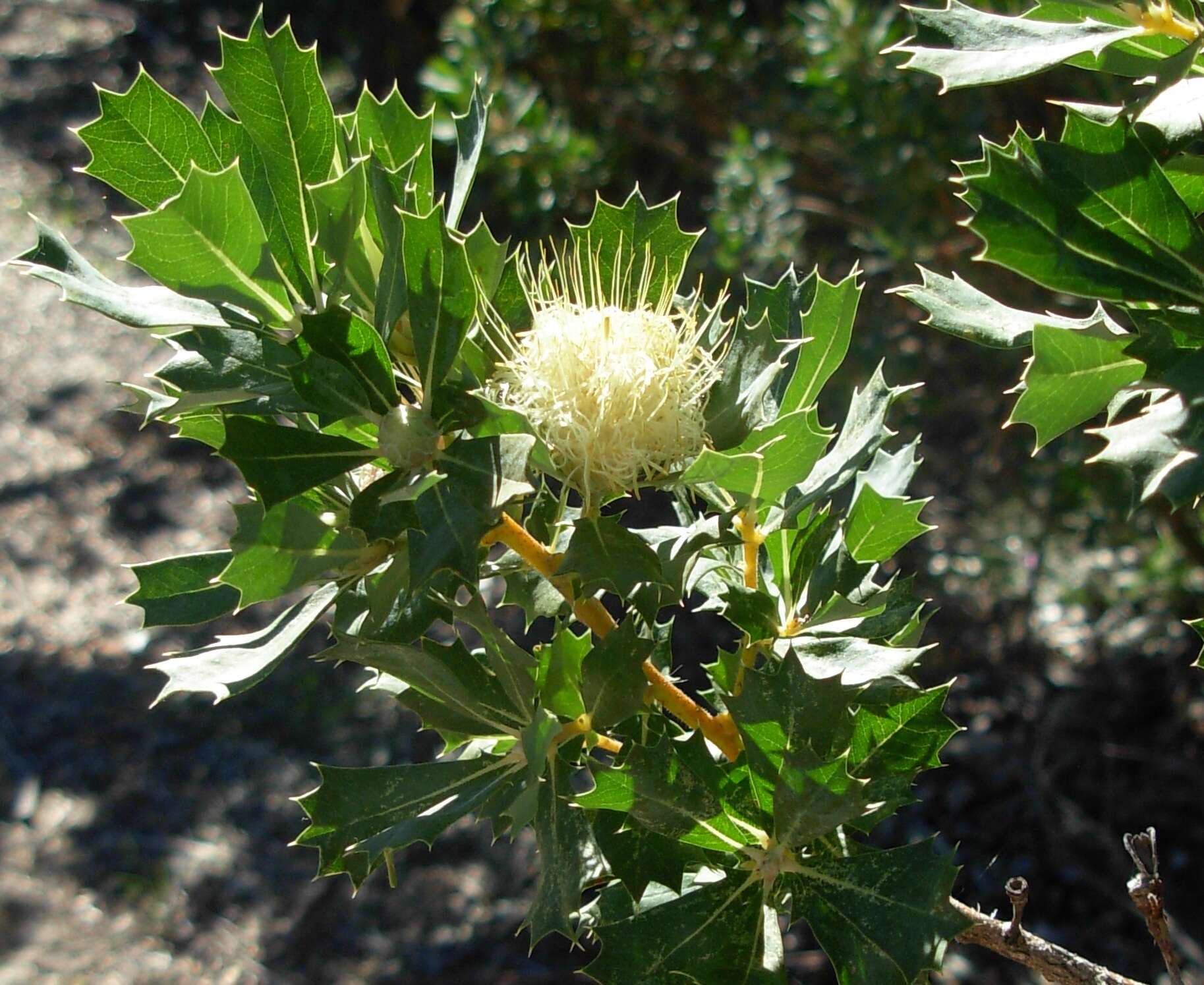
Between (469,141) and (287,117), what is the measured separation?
0.58 ft

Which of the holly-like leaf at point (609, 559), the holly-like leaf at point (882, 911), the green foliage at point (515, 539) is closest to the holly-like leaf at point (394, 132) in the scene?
the green foliage at point (515, 539)

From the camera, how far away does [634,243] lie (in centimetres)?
111

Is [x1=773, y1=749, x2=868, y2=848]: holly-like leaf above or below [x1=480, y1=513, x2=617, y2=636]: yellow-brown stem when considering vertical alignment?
below

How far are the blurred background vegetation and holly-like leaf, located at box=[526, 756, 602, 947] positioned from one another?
1990 mm

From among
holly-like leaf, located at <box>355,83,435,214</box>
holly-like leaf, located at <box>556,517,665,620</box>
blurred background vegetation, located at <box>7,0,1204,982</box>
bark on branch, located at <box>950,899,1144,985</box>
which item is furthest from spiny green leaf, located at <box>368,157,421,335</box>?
blurred background vegetation, located at <box>7,0,1204,982</box>

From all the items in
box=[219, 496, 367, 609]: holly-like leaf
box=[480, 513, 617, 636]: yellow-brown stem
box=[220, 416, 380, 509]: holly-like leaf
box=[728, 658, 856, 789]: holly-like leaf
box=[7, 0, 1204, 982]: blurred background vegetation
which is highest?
box=[220, 416, 380, 509]: holly-like leaf

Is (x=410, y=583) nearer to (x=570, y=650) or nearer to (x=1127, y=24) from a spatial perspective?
(x=570, y=650)

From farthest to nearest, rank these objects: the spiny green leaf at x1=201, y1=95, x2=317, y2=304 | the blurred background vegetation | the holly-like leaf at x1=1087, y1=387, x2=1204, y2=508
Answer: the blurred background vegetation < the spiny green leaf at x1=201, y1=95, x2=317, y2=304 < the holly-like leaf at x1=1087, y1=387, x2=1204, y2=508

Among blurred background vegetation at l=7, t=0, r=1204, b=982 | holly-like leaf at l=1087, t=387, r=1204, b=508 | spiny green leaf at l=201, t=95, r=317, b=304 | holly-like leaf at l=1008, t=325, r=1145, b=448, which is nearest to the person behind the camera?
holly-like leaf at l=1087, t=387, r=1204, b=508

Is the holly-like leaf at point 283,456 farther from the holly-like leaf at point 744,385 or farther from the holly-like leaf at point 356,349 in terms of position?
the holly-like leaf at point 744,385

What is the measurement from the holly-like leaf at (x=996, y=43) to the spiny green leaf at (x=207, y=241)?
1.65 feet

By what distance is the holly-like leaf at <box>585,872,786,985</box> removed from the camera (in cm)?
97

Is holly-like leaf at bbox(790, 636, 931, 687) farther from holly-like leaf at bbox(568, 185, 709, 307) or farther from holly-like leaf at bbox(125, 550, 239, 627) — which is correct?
holly-like leaf at bbox(125, 550, 239, 627)

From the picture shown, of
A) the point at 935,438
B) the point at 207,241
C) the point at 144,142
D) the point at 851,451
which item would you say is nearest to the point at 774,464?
the point at 851,451
